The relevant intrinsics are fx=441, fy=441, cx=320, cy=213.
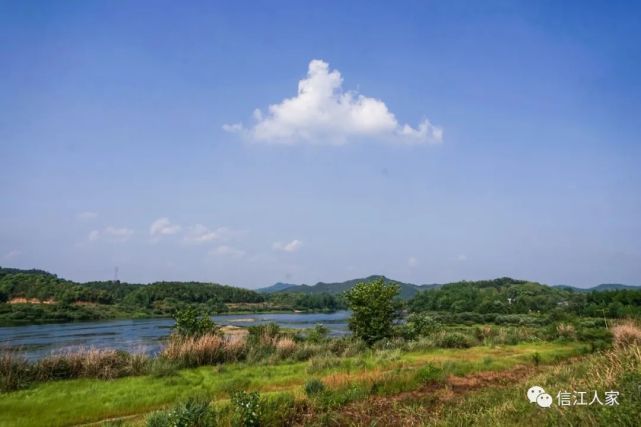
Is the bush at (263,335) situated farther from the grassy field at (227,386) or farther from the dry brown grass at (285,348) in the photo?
the grassy field at (227,386)

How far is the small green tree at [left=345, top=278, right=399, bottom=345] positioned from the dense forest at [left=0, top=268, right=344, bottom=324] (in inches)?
2041

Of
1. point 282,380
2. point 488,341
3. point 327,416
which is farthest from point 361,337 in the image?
point 327,416

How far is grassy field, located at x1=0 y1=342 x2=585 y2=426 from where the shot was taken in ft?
40.7

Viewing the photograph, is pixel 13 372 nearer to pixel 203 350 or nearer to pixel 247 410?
pixel 203 350

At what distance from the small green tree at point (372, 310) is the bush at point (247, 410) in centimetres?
1851

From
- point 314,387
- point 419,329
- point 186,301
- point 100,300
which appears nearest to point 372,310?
point 419,329

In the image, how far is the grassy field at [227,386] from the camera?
12.4m

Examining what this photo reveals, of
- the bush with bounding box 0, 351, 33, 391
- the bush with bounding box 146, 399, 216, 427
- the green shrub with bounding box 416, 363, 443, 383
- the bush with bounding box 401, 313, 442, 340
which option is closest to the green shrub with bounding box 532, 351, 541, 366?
the green shrub with bounding box 416, 363, 443, 383

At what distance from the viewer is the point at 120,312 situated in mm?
91438

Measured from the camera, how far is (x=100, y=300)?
97.0 m

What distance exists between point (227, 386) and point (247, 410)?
5.81 metres

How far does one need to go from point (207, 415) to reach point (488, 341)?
2640 centimetres

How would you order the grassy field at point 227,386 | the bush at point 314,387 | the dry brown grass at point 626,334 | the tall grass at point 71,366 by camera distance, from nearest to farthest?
the grassy field at point 227,386 < the bush at point 314,387 < the tall grass at point 71,366 < the dry brown grass at point 626,334

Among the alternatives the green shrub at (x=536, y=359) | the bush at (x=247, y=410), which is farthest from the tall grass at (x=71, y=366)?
the green shrub at (x=536, y=359)
